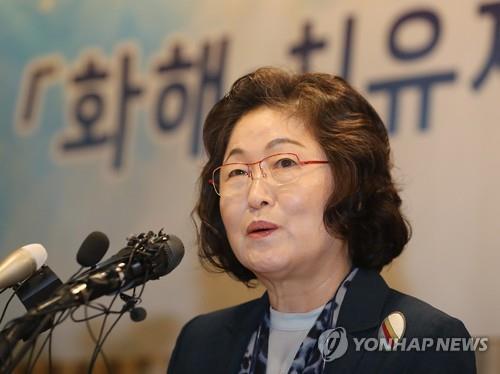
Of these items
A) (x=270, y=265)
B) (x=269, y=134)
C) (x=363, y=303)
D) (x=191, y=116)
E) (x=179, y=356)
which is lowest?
(x=179, y=356)

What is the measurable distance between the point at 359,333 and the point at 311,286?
0.65ft

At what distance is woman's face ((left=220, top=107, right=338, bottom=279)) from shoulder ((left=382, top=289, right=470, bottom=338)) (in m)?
0.24

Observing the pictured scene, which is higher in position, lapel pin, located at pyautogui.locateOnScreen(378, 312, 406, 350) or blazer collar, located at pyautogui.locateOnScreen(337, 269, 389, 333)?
blazer collar, located at pyautogui.locateOnScreen(337, 269, 389, 333)

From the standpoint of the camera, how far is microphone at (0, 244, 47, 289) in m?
1.61

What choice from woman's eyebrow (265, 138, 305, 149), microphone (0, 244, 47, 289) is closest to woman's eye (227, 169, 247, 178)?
woman's eyebrow (265, 138, 305, 149)

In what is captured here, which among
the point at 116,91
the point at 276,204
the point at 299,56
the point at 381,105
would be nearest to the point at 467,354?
the point at 276,204

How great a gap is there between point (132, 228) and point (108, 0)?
1.06 m

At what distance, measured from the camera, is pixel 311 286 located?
2.12m

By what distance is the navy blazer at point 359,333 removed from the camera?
1896 millimetres

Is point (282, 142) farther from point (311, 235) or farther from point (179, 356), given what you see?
point (179, 356)

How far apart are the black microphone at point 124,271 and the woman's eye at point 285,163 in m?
0.45

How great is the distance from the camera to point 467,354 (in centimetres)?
192

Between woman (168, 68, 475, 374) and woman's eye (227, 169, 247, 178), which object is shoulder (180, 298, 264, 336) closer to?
woman (168, 68, 475, 374)

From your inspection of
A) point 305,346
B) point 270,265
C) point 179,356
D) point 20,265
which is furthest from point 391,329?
point 20,265
